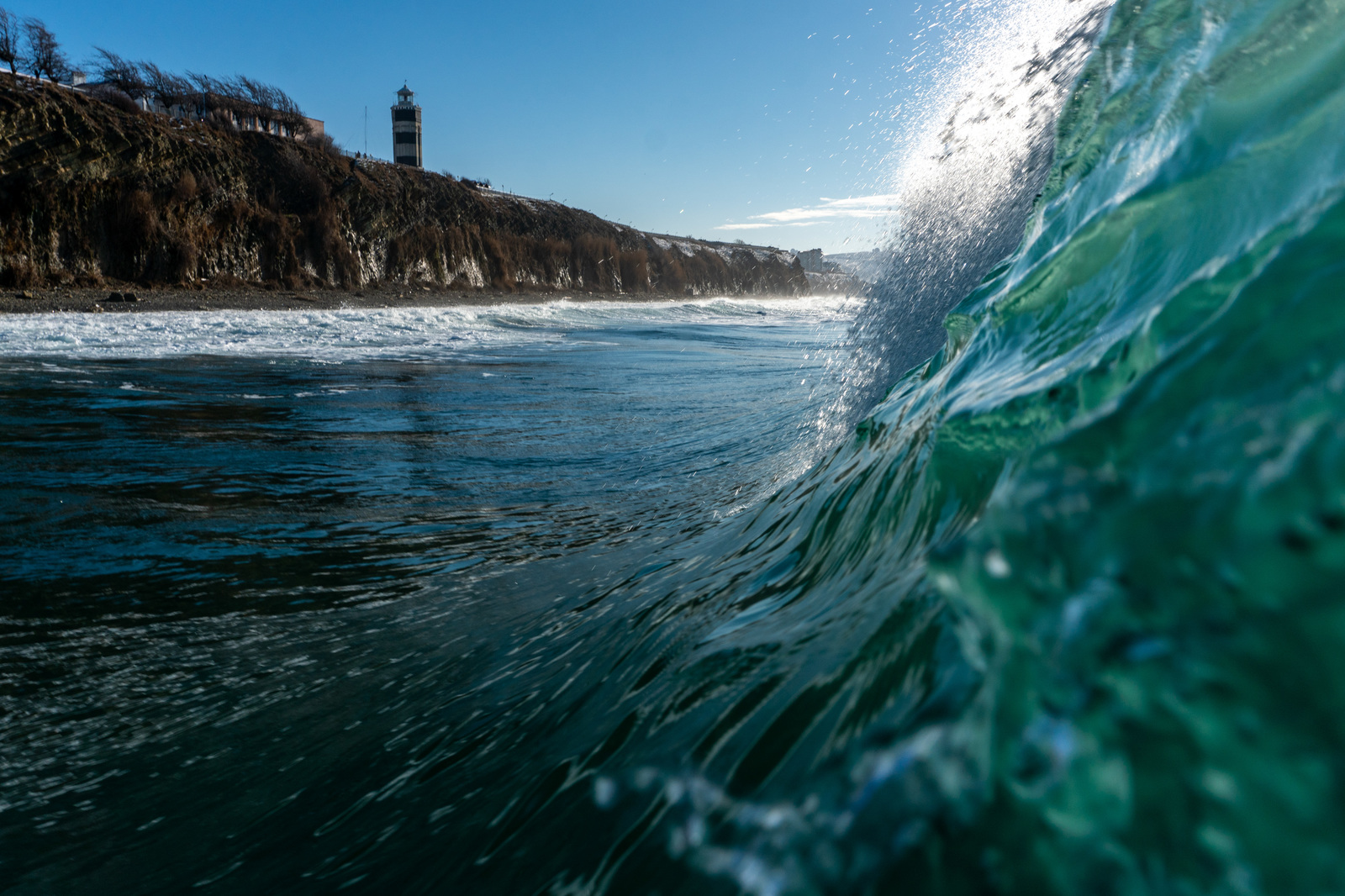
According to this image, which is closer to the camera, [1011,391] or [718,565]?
[1011,391]

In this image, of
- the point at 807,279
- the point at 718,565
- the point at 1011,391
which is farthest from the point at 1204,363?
the point at 807,279

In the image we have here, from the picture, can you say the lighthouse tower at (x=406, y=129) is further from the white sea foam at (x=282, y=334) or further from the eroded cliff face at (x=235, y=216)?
the white sea foam at (x=282, y=334)

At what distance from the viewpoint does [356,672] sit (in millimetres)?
1896

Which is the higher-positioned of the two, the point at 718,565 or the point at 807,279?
the point at 807,279

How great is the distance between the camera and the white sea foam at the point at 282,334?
1041cm

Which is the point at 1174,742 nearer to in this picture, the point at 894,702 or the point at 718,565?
the point at 894,702

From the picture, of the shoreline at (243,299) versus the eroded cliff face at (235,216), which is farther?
the eroded cliff face at (235,216)

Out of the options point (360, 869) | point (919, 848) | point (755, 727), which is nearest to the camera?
point (919, 848)

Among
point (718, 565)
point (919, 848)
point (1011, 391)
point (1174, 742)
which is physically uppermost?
point (1011, 391)

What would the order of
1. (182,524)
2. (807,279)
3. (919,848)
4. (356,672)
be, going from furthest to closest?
(807,279) → (182,524) → (356,672) → (919,848)

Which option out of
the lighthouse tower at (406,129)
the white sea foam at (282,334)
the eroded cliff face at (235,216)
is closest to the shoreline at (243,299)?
the eroded cliff face at (235,216)

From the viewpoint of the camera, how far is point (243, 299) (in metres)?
22.3

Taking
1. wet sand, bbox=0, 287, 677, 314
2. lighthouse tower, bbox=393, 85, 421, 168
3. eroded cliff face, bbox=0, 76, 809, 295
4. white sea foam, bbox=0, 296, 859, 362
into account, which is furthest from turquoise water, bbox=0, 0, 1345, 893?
lighthouse tower, bbox=393, 85, 421, 168

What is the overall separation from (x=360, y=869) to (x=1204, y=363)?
1195 millimetres
